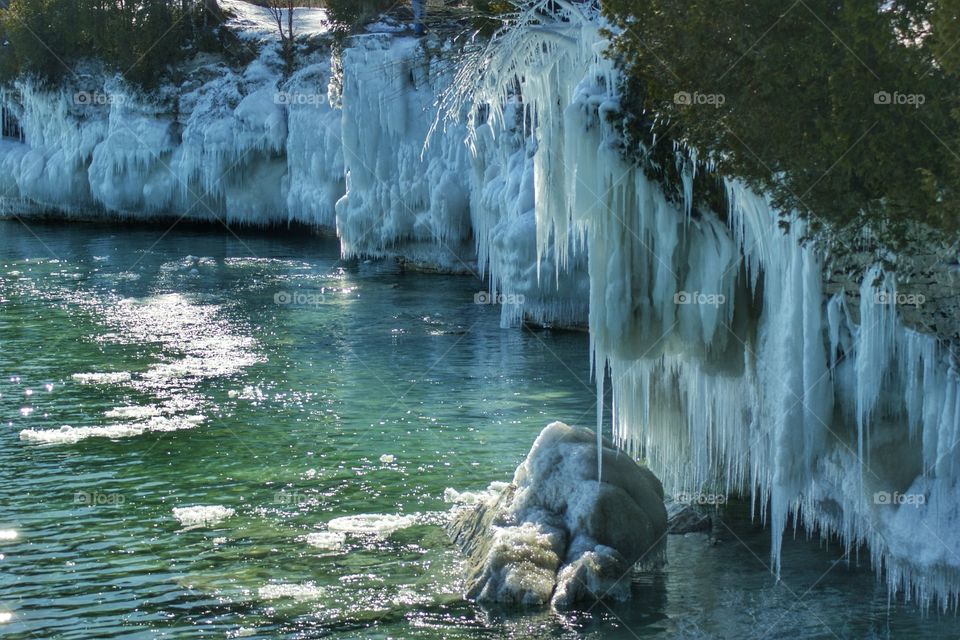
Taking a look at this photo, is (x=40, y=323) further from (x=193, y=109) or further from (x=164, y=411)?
(x=193, y=109)

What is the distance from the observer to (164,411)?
21.8m

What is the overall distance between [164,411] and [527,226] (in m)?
10.1

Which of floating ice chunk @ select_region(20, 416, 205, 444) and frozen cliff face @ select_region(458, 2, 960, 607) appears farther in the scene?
floating ice chunk @ select_region(20, 416, 205, 444)

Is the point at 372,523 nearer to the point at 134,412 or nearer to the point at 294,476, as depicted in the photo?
the point at 294,476

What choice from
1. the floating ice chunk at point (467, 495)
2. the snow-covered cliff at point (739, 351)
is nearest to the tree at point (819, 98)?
the snow-covered cliff at point (739, 351)

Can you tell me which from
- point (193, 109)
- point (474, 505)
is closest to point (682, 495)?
point (474, 505)

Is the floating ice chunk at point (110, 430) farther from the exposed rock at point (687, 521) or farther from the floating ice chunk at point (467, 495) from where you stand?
the exposed rock at point (687, 521)

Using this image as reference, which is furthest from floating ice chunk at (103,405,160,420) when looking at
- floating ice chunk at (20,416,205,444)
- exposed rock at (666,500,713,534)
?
exposed rock at (666,500,713,534)

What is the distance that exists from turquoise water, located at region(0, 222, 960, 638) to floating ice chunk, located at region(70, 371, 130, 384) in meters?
0.09

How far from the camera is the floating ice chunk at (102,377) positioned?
949 inches

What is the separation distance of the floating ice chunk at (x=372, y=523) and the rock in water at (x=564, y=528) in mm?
687

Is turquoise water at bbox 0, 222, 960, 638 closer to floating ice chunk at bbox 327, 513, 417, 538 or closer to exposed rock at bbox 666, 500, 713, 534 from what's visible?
floating ice chunk at bbox 327, 513, 417, 538

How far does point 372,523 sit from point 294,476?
8.28ft

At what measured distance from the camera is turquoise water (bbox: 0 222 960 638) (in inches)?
497
